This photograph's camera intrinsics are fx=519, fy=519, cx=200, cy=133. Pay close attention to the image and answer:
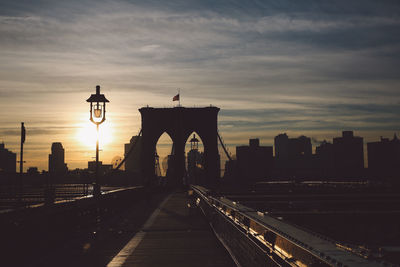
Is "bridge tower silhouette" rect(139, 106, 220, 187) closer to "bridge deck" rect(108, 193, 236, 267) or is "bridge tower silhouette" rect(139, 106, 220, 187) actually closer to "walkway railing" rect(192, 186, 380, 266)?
"bridge deck" rect(108, 193, 236, 267)

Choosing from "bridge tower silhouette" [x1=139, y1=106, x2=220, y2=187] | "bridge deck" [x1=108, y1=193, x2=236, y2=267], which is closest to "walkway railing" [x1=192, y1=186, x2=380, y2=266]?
"bridge deck" [x1=108, y1=193, x2=236, y2=267]

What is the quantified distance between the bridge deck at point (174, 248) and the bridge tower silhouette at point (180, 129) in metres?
97.8

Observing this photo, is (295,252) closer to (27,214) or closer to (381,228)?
(27,214)

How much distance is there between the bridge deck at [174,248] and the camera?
12.4 meters

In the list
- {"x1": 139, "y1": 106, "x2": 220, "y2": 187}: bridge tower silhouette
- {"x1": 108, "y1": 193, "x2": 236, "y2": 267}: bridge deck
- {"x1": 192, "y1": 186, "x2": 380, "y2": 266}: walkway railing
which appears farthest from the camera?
{"x1": 139, "y1": 106, "x2": 220, "y2": 187}: bridge tower silhouette

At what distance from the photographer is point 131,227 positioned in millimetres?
21312

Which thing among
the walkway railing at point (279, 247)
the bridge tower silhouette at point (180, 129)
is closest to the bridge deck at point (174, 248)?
the walkway railing at point (279, 247)

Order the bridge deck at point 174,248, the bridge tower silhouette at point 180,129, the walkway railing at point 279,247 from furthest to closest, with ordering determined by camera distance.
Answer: the bridge tower silhouette at point 180,129, the bridge deck at point 174,248, the walkway railing at point 279,247

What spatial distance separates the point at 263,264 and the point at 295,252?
5.02ft

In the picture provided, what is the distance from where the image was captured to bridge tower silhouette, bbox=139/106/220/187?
392 feet

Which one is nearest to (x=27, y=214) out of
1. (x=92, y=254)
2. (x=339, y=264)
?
(x=92, y=254)

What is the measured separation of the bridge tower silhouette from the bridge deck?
321 ft

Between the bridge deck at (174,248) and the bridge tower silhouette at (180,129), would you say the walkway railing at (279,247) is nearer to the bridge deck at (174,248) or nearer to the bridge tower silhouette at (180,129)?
the bridge deck at (174,248)

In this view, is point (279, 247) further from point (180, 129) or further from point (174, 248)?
point (180, 129)
